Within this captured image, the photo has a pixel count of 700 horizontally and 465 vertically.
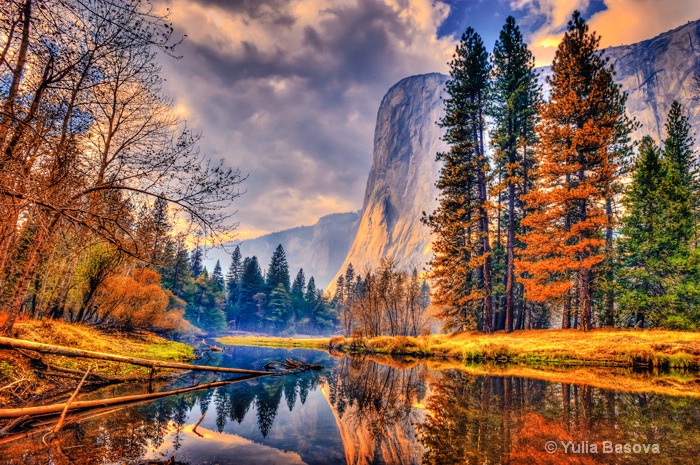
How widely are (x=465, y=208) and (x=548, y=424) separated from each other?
2206 centimetres

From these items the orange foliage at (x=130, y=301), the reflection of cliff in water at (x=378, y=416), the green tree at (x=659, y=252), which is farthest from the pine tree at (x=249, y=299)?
the green tree at (x=659, y=252)

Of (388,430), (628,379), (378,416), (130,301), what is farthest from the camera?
(130,301)

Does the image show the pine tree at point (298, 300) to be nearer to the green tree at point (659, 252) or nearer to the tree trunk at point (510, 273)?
the tree trunk at point (510, 273)

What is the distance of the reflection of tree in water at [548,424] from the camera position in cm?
450

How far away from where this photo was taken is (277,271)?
90188mm

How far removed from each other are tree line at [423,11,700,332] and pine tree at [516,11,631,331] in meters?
0.08

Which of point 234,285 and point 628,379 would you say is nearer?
point 628,379

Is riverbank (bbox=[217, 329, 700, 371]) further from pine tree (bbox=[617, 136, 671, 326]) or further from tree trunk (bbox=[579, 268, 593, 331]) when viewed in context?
pine tree (bbox=[617, 136, 671, 326])

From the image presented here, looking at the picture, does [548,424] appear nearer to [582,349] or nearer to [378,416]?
[378,416]

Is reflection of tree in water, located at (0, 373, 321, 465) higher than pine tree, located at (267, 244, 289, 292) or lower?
lower

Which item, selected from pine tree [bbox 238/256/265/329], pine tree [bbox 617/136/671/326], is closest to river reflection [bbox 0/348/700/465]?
pine tree [bbox 617/136/671/326]

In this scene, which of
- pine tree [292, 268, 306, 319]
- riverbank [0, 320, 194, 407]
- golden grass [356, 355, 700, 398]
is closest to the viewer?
riverbank [0, 320, 194, 407]

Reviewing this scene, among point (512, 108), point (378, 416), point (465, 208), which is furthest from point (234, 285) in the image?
point (378, 416)

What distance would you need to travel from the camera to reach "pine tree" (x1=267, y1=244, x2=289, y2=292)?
88.3 meters
